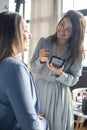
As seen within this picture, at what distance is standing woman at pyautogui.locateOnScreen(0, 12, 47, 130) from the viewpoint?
966 millimetres

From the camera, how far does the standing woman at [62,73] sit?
5.89 ft

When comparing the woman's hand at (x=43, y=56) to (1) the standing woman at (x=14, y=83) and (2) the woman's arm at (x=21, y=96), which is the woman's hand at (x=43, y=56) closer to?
(1) the standing woman at (x=14, y=83)

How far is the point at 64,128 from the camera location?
5.90 ft

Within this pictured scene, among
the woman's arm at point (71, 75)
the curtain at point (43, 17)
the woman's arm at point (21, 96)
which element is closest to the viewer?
the woman's arm at point (21, 96)

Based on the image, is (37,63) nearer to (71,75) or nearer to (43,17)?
(71,75)

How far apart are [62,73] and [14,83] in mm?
857

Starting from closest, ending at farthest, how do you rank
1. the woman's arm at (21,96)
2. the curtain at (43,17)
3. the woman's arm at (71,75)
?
the woman's arm at (21,96)
the woman's arm at (71,75)
the curtain at (43,17)

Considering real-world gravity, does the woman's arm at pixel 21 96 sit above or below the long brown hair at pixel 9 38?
below

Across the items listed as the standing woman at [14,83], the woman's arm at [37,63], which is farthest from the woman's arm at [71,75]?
the standing woman at [14,83]

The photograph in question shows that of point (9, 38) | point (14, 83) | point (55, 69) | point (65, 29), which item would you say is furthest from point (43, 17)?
point (14, 83)

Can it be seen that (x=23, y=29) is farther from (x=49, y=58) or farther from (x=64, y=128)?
(x=64, y=128)

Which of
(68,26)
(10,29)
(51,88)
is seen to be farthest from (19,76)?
(68,26)

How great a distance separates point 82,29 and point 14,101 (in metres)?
1.06

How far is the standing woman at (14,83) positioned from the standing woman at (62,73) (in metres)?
0.74
